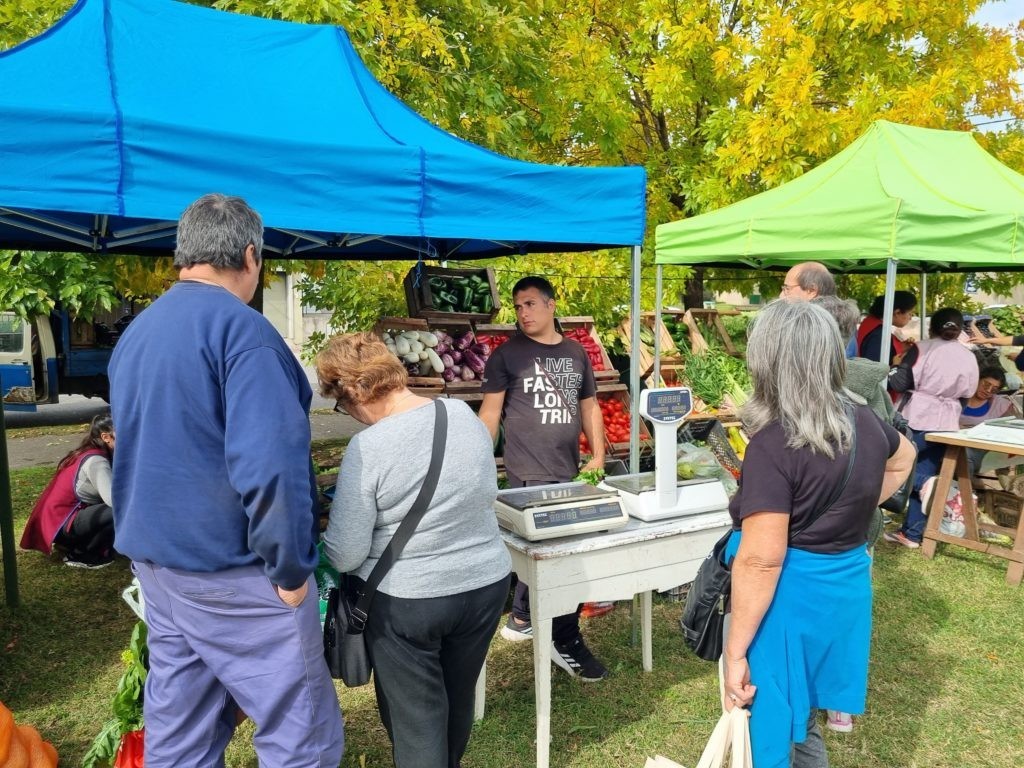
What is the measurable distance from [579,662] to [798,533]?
6.49 ft

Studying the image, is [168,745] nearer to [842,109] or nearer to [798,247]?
[798,247]

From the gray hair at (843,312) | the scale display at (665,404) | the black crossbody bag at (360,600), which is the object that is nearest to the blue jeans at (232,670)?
the black crossbody bag at (360,600)

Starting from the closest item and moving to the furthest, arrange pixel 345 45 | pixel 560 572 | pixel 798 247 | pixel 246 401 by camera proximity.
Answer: pixel 246 401 < pixel 560 572 < pixel 345 45 < pixel 798 247

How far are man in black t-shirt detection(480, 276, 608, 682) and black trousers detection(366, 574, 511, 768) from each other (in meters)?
1.46

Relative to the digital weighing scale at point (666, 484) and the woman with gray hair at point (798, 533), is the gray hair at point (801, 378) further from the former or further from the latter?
the digital weighing scale at point (666, 484)

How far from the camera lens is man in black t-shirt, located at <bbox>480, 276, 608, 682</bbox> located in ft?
12.3

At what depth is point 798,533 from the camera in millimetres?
2033

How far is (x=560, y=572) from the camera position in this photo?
2895 mm

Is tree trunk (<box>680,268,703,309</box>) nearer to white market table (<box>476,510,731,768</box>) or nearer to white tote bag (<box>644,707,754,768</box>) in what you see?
white market table (<box>476,510,731,768</box>)

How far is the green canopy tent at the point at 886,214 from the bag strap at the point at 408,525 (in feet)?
12.4

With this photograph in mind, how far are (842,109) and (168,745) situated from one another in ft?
27.8

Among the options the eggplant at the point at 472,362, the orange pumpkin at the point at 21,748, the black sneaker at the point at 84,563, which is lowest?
the black sneaker at the point at 84,563

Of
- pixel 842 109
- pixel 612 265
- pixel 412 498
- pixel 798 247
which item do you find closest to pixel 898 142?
pixel 798 247

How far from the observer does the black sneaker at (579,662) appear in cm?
370
